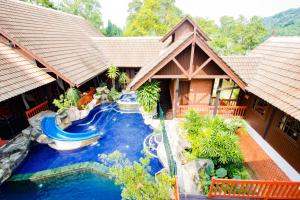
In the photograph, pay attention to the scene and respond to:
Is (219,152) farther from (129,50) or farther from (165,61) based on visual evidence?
(129,50)

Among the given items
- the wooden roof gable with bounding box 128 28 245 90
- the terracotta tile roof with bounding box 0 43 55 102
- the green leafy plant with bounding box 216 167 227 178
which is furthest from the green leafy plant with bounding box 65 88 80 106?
the green leafy plant with bounding box 216 167 227 178

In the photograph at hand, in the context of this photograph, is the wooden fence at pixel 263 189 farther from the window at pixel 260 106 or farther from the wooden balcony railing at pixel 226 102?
the wooden balcony railing at pixel 226 102

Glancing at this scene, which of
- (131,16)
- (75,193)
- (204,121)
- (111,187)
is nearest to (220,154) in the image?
(204,121)

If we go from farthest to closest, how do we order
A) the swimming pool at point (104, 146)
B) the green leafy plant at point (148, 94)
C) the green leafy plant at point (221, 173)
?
the green leafy plant at point (148, 94)
the swimming pool at point (104, 146)
the green leafy plant at point (221, 173)

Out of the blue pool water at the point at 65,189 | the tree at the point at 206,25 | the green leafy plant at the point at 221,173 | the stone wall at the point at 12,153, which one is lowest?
the blue pool water at the point at 65,189

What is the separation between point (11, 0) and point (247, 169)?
1997 centimetres

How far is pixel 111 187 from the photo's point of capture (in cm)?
772

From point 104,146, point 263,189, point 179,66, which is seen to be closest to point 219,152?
→ point 263,189

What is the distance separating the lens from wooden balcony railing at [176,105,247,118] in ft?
36.7

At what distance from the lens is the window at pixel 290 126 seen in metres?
7.82

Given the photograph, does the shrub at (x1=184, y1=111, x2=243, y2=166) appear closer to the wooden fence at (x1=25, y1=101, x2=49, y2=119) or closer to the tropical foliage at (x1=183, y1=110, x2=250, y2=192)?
the tropical foliage at (x1=183, y1=110, x2=250, y2=192)

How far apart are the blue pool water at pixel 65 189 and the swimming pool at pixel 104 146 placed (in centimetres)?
81

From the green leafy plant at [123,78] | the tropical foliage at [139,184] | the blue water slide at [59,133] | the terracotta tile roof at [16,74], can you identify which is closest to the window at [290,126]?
the tropical foliage at [139,184]

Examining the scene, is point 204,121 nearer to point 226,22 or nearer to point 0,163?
point 0,163
